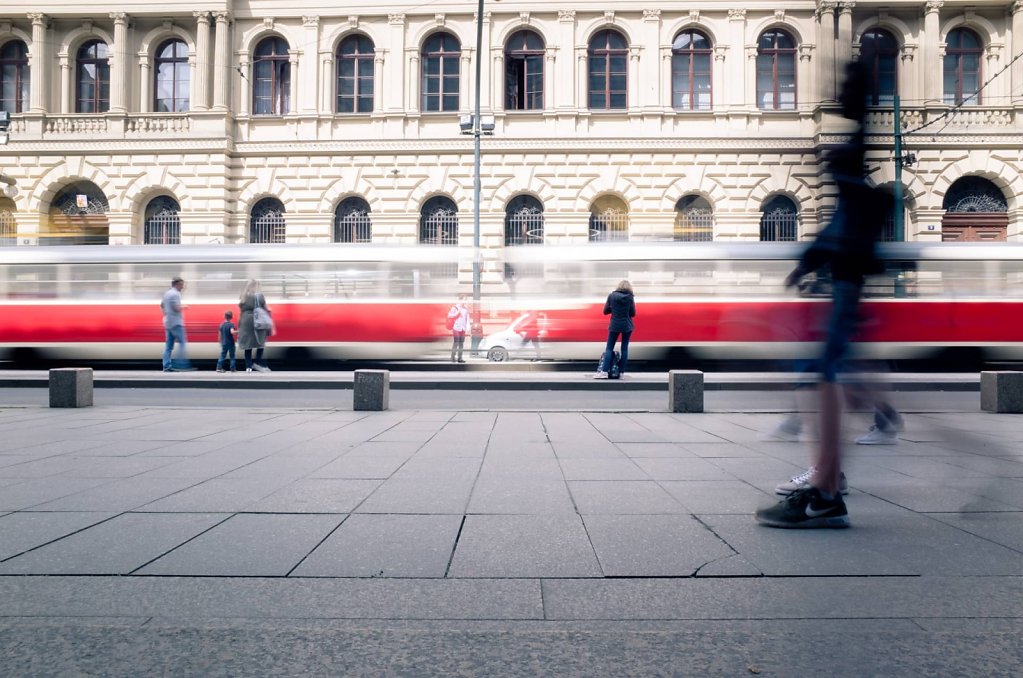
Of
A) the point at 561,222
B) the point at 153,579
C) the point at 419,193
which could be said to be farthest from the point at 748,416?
the point at 419,193

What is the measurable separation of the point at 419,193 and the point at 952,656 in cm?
2533

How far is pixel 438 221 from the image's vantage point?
26703 mm

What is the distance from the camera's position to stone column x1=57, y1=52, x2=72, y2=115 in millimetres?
27312

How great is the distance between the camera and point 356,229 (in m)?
27.0

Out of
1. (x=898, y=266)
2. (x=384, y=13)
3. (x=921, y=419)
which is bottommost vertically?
(x=921, y=419)

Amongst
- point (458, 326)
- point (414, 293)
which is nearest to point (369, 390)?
point (458, 326)

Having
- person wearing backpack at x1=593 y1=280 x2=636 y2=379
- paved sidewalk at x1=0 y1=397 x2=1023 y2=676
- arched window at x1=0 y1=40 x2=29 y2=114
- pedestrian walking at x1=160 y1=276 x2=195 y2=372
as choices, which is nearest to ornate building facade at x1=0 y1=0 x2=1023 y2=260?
arched window at x1=0 y1=40 x2=29 y2=114

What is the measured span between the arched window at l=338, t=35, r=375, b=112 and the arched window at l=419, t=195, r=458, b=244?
4416 millimetres

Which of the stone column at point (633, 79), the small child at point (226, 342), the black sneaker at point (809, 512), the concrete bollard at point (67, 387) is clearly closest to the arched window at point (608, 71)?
the stone column at point (633, 79)

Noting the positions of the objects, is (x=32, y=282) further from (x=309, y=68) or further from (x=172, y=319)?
(x=309, y=68)

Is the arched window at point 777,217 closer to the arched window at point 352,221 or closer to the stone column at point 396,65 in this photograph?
the stone column at point 396,65

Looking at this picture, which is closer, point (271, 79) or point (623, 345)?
point (623, 345)

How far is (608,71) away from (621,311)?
51.2 ft

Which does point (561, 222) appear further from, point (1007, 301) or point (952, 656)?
point (952, 656)
